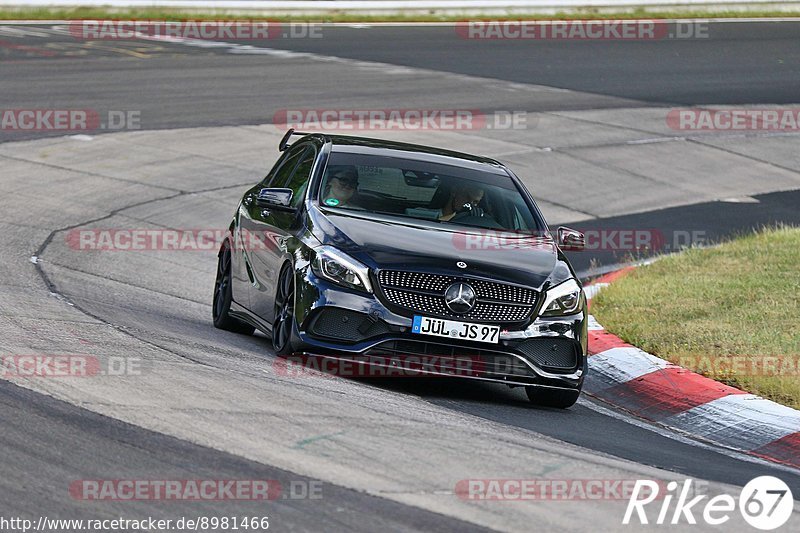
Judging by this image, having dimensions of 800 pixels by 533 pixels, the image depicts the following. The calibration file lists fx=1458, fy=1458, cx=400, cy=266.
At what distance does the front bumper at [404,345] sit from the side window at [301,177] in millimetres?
1187

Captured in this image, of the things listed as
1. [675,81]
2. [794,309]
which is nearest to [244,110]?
[675,81]

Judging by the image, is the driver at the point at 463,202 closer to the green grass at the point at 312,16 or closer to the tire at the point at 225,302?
the tire at the point at 225,302

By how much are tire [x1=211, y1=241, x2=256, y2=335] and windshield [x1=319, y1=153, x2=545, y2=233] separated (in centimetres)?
150

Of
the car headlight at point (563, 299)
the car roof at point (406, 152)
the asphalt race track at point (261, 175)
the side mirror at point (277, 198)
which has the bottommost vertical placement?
the asphalt race track at point (261, 175)

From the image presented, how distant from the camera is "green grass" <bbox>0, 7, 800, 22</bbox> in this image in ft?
104

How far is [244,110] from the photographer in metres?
22.7

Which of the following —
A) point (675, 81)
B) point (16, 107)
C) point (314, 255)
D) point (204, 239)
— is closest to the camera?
point (314, 255)

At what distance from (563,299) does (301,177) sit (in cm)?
238

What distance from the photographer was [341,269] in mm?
9062

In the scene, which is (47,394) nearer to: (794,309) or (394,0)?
(794,309)

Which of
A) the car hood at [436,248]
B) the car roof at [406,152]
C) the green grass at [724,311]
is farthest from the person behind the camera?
the car roof at [406,152]

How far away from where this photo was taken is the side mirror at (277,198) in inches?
397

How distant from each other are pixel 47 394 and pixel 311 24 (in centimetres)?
2627

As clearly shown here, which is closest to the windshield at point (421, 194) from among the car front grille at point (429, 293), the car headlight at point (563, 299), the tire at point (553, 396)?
the car headlight at point (563, 299)
